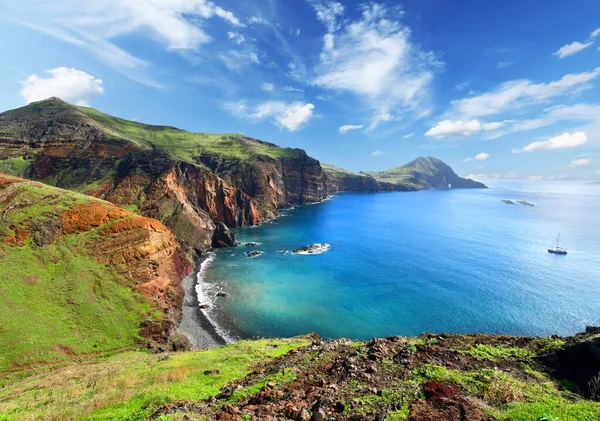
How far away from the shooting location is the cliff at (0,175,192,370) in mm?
36500

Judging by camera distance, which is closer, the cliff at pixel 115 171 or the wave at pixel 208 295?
the wave at pixel 208 295

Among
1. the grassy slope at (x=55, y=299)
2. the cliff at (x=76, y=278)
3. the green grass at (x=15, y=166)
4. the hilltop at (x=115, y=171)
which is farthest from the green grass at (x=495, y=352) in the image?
the green grass at (x=15, y=166)

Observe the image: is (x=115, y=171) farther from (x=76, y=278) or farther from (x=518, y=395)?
(x=518, y=395)

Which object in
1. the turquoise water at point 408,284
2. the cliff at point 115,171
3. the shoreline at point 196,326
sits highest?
the cliff at point 115,171

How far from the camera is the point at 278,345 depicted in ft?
118

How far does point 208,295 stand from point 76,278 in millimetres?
24740

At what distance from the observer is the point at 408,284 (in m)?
67.4

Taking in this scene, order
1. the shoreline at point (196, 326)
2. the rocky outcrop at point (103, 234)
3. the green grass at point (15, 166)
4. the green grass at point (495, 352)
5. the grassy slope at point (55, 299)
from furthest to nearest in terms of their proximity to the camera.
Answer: the green grass at point (15, 166)
the rocky outcrop at point (103, 234)
the shoreline at point (196, 326)
the grassy slope at point (55, 299)
the green grass at point (495, 352)

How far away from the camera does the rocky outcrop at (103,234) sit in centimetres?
4809

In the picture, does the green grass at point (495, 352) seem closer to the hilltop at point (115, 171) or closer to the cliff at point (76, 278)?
the cliff at point (76, 278)

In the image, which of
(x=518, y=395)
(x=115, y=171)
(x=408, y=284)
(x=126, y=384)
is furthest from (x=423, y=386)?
(x=115, y=171)

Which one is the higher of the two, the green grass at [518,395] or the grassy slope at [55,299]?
the green grass at [518,395]

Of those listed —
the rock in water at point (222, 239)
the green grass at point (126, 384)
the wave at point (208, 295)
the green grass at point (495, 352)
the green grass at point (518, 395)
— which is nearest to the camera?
the green grass at point (518, 395)

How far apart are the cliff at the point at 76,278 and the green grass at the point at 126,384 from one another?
517 centimetres
